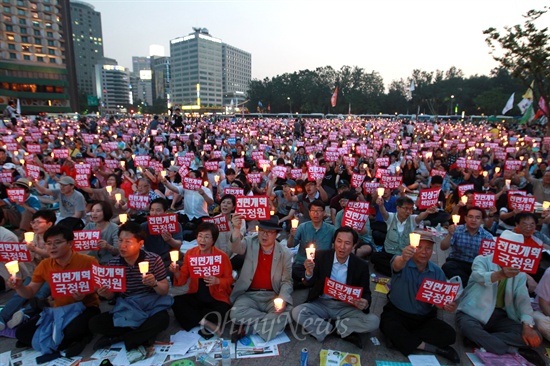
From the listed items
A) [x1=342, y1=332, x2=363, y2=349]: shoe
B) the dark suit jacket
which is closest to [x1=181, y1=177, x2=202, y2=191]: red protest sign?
the dark suit jacket

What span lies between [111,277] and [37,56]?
85.8 meters

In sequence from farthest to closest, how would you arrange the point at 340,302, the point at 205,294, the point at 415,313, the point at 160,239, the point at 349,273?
the point at 160,239 → the point at 205,294 → the point at 340,302 → the point at 349,273 → the point at 415,313

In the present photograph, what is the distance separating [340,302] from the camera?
4.19 meters

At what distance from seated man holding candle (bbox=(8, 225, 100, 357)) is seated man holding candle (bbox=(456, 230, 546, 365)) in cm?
442

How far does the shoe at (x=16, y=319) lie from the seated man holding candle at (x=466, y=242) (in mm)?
5701

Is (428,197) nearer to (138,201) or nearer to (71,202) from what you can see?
(138,201)

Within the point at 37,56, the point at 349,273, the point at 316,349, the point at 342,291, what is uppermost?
the point at 37,56

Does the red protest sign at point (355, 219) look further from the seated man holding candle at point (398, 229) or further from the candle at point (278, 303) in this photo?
the candle at point (278, 303)

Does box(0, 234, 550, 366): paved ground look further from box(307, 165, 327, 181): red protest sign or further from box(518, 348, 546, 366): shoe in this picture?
box(307, 165, 327, 181): red protest sign

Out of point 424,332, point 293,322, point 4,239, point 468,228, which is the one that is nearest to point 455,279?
point 424,332

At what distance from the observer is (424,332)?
151 inches

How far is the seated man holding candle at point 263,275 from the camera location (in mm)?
4188

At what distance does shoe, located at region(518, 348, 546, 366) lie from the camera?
3.54 m

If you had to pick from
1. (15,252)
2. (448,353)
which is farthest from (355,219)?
(15,252)
